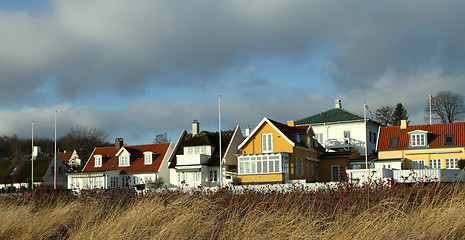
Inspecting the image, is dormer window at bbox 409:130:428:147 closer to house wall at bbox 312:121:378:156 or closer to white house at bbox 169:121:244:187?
house wall at bbox 312:121:378:156

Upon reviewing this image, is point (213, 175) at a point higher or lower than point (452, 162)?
lower

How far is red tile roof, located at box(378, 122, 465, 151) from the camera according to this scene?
4338 centimetres

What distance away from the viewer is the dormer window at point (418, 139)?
145 feet

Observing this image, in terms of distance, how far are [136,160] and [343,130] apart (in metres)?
24.2

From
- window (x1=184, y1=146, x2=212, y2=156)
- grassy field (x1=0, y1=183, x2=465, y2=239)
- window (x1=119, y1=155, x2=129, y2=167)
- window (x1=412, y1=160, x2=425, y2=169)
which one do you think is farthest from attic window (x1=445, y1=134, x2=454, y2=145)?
grassy field (x1=0, y1=183, x2=465, y2=239)

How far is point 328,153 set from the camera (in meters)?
48.7

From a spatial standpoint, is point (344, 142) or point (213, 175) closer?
point (213, 175)

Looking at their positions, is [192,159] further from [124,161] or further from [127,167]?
[124,161]

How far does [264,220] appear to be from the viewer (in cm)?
991

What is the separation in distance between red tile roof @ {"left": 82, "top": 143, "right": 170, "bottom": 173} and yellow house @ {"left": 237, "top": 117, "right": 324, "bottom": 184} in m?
11.2

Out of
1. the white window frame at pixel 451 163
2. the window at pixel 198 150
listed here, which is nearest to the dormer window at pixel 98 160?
the window at pixel 198 150

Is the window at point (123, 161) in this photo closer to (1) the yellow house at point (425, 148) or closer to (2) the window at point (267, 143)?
(2) the window at point (267, 143)

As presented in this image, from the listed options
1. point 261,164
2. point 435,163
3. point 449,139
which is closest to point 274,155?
point 261,164

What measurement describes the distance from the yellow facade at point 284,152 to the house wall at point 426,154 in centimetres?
685
